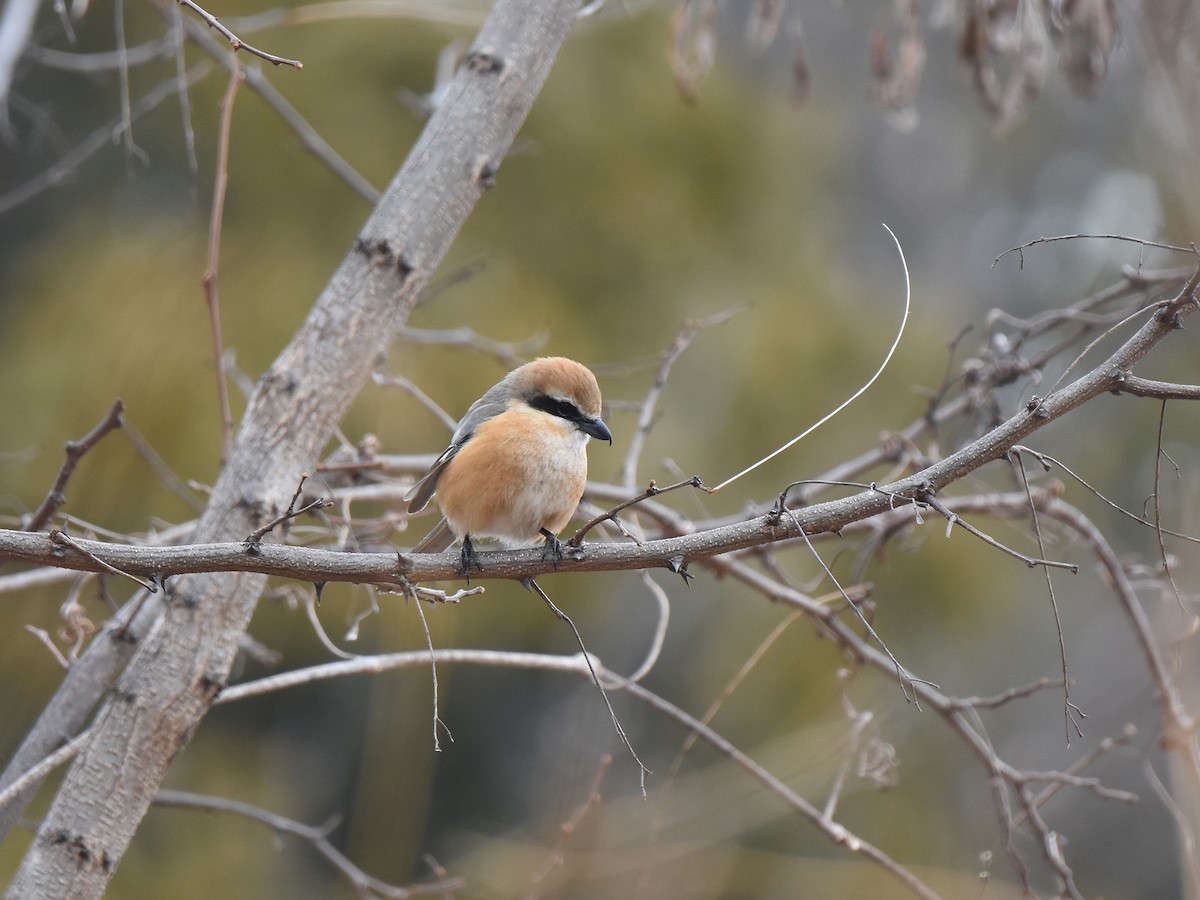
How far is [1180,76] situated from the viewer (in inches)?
94.7

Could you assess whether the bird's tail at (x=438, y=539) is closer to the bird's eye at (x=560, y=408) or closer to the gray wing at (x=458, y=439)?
the gray wing at (x=458, y=439)

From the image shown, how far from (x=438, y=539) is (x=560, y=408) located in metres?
0.59

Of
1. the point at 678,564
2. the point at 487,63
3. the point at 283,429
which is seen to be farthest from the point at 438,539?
the point at 678,564

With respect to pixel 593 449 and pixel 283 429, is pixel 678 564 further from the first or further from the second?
pixel 593 449

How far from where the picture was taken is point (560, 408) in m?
3.48

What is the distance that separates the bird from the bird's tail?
1cm

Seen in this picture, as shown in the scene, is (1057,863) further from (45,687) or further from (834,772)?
(45,687)

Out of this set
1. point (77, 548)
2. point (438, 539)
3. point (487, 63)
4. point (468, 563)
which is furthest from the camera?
point (438, 539)

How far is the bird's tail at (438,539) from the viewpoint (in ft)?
11.7

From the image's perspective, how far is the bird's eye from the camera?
3467 mm

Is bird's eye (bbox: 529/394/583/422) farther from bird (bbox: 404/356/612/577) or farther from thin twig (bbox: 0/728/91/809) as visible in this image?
thin twig (bbox: 0/728/91/809)

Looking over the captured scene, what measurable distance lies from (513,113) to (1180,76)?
171cm

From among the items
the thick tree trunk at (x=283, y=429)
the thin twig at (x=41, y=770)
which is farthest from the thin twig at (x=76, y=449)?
the thin twig at (x=41, y=770)

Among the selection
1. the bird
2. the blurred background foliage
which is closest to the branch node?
the bird
